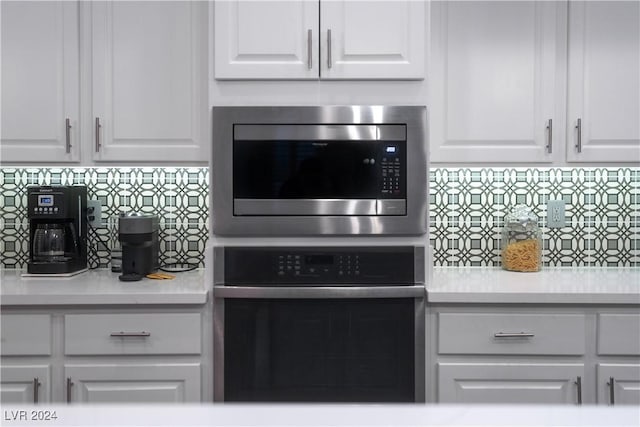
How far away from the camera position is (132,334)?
1987 millimetres

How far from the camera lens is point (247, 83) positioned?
212 centimetres

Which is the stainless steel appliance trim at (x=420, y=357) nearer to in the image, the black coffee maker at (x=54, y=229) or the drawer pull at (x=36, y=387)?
the drawer pull at (x=36, y=387)

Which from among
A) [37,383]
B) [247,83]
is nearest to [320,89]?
[247,83]

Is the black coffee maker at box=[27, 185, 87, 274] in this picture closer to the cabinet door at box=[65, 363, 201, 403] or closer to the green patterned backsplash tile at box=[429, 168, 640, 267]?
the cabinet door at box=[65, 363, 201, 403]

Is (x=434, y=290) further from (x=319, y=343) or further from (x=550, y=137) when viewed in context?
(x=550, y=137)

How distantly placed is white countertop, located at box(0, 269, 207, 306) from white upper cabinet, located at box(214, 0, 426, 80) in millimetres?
772

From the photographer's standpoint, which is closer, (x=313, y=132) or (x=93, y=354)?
(x=93, y=354)

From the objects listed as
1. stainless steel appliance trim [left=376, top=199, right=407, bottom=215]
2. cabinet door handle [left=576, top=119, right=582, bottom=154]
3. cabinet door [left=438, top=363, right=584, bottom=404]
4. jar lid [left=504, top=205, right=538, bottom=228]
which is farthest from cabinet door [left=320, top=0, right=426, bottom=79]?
cabinet door [left=438, top=363, right=584, bottom=404]

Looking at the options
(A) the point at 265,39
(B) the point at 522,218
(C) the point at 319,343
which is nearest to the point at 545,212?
(B) the point at 522,218

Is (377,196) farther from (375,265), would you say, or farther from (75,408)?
(75,408)

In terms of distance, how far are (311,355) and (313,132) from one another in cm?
78

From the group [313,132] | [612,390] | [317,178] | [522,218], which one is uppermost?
[313,132]

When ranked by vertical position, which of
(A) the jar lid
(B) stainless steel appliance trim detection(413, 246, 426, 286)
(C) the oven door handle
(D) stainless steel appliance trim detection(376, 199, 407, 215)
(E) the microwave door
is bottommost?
(C) the oven door handle

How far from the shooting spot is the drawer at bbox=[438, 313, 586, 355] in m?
2.01
